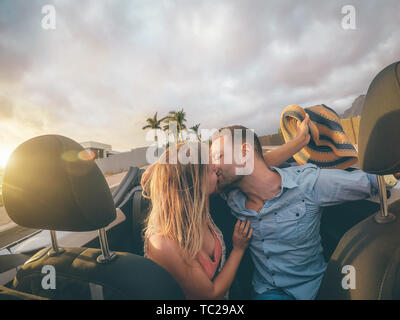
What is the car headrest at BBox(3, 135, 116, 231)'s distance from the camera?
0.87 meters

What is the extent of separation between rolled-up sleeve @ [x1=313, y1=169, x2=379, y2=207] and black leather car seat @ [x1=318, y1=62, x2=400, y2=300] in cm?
33

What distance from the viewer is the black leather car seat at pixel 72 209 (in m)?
0.88

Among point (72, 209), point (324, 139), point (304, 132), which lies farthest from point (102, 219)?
point (324, 139)

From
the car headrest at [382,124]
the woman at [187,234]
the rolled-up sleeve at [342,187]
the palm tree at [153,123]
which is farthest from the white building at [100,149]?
the car headrest at [382,124]

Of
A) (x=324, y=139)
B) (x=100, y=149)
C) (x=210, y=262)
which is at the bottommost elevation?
(x=210, y=262)

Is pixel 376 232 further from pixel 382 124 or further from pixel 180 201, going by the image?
pixel 180 201

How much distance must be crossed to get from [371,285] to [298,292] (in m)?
0.71

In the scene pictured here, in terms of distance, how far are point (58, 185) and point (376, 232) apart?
1.57 metres

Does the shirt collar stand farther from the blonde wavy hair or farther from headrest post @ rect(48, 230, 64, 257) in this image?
headrest post @ rect(48, 230, 64, 257)

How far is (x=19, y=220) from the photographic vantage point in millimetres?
1028

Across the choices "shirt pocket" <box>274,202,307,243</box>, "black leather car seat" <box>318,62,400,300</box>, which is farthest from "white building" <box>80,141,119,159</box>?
"black leather car seat" <box>318,62,400,300</box>

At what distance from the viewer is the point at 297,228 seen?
1559 millimetres
